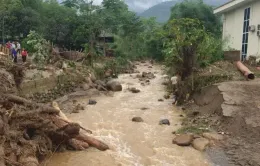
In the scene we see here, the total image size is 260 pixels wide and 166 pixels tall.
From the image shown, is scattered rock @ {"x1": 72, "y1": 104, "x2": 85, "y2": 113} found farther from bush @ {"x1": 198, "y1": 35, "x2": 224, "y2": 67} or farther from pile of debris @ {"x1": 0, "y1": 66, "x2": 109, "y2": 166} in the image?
bush @ {"x1": 198, "y1": 35, "x2": 224, "y2": 67}

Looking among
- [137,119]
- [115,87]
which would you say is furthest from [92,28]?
[137,119]

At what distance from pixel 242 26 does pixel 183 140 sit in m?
12.0

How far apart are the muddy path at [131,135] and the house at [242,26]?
607cm

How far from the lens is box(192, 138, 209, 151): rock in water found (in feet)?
28.9

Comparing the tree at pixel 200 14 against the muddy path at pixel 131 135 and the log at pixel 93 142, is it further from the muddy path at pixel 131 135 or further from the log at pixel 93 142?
the log at pixel 93 142

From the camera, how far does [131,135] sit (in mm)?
10086

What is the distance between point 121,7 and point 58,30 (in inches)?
587

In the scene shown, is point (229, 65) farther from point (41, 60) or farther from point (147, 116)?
point (41, 60)

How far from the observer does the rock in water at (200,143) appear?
880 centimetres

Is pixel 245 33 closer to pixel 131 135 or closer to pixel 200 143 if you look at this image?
pixel 200 143

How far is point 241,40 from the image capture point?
18.9 meters

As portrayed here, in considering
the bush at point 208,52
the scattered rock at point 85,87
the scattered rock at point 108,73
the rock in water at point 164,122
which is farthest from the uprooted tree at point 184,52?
the scattered rock at point 108,73

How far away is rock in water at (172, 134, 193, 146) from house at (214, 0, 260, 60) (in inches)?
371

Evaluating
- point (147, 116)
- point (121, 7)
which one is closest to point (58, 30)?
point (121, 7)
